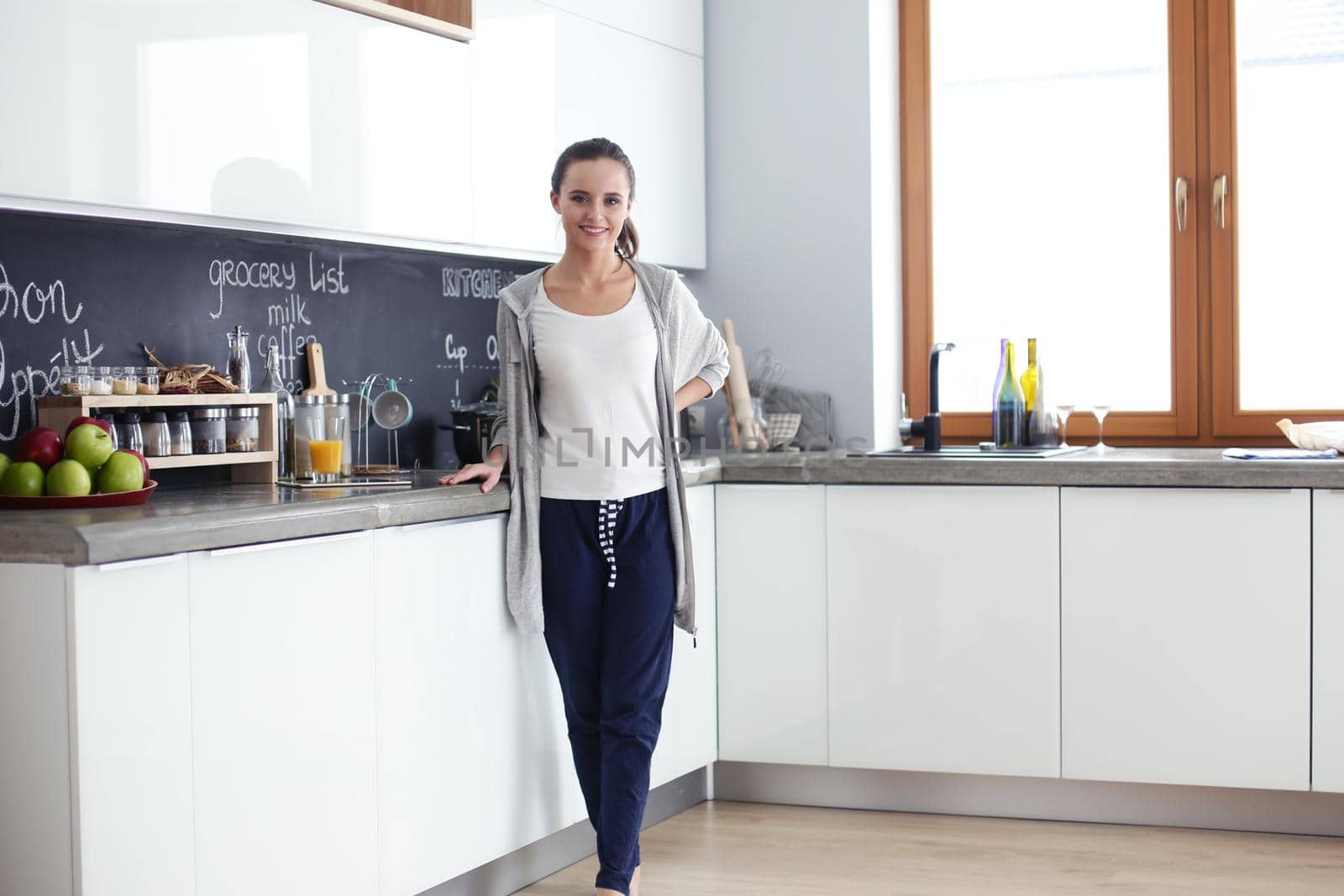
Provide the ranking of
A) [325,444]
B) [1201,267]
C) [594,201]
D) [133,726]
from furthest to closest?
[1201,267]
[325,444]
[594,201]
[133,726]

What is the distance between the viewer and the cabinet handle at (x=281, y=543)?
2141mm

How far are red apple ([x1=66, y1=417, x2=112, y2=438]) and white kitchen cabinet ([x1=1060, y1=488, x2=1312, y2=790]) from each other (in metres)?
1.99

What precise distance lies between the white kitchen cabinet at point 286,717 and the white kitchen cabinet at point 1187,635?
5.38 ft

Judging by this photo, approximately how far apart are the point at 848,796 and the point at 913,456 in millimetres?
837

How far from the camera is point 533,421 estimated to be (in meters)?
2.77

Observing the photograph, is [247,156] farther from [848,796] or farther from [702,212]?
[848,796]

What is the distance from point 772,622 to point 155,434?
4.99 ft

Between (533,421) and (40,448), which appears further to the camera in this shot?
(533,421)

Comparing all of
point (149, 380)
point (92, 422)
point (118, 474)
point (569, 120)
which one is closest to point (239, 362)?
point (149, 380)

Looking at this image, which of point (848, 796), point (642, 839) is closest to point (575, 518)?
point (642, 839)

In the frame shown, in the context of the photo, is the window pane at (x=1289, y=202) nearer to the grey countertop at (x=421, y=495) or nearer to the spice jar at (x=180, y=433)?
the grey countertop at (x=421, y=495)

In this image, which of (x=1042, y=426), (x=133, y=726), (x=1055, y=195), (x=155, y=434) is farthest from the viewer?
(x=1055, y=195)

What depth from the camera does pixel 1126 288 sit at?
3.95 m

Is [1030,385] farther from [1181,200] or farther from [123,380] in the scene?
[123,380]
